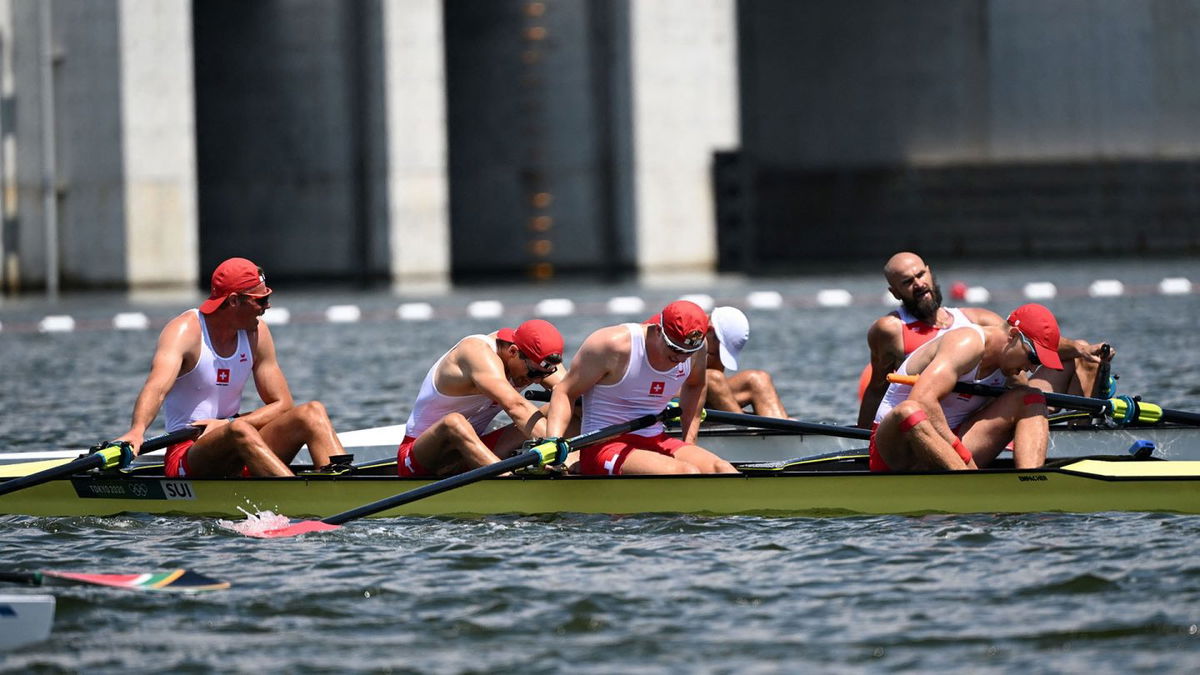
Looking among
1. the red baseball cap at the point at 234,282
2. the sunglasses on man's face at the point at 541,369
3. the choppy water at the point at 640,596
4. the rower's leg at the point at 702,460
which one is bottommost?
the choppy water at the point at 640,596

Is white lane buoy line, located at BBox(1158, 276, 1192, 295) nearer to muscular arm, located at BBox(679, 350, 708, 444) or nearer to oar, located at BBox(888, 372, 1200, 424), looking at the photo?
oar, located at BBox(888, 372, 1200, 424)

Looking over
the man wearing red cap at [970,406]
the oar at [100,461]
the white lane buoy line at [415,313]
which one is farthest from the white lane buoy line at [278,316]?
the man wearing red cap at [970,406]

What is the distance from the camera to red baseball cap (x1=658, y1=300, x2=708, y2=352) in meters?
9.23

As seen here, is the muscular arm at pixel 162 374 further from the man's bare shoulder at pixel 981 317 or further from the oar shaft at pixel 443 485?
the man's bare shoulder at pixel 981 317

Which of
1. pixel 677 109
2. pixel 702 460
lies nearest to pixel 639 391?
pixel 702 460

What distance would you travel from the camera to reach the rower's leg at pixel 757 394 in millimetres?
12234

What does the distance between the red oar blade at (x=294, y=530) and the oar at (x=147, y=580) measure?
3.77 ft

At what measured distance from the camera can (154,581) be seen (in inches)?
317

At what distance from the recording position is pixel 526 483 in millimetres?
9594

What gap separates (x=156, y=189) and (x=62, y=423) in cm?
1604

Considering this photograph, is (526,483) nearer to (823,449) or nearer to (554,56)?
(823,449)

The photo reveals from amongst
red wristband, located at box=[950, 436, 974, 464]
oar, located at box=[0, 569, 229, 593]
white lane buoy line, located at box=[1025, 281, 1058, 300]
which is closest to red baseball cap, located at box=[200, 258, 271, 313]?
oar, located at box=[0, 569, 229, 593]

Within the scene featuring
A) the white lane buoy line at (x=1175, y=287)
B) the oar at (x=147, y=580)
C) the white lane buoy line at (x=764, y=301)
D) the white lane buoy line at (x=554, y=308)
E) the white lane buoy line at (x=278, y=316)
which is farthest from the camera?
the white lane buoy line at (x=1175, y=287)

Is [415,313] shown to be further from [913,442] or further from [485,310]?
[913,442]
